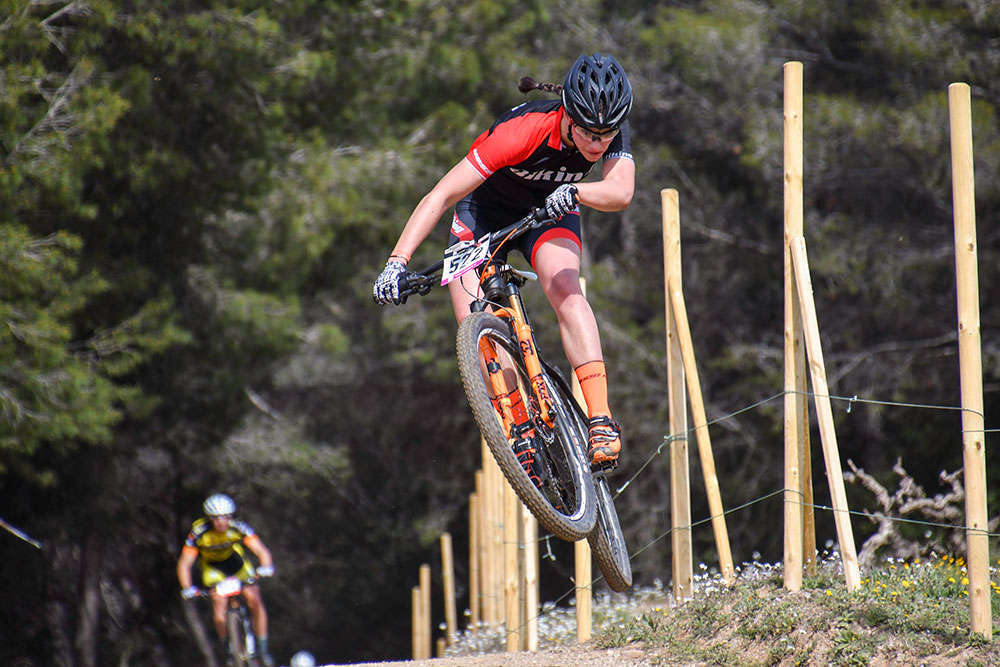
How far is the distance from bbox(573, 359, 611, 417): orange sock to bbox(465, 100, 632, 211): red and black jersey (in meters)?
0.83

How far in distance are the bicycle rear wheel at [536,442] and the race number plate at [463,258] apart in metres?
0.21

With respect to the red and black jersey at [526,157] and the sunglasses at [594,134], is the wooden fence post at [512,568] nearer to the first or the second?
the red and black jersey at [526,157]

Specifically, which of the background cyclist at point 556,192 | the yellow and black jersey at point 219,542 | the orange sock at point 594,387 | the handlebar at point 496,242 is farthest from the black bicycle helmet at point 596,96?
the yellow and black jersey at point 219,542

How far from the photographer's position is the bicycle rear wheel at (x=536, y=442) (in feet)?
15.6

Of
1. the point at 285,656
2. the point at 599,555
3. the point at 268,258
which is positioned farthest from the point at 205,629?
the point at 599,555

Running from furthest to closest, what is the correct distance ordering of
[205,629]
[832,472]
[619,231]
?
[205,629] < [619,231] < [832,472]

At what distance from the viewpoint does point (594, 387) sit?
5.38 m

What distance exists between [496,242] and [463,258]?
164 millimetres

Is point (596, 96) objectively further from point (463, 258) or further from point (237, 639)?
point (237, 639)

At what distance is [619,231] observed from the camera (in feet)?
65.7

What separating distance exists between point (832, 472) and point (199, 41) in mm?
10388

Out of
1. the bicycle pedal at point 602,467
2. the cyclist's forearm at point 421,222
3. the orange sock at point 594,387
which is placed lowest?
the bicycle pedal at point 602,467

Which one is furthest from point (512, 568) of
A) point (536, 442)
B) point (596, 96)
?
point (596, 96)

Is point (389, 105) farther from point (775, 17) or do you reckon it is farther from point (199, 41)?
point (775, 17)
